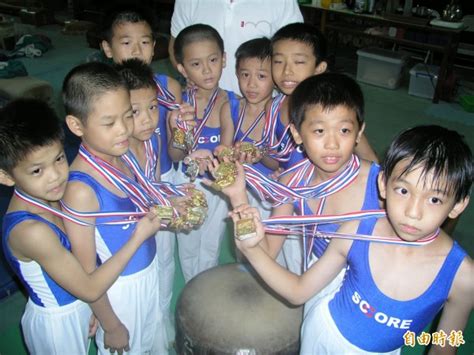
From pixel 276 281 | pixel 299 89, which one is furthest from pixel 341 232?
pixel 299 89

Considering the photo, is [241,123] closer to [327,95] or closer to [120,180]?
[327,95]

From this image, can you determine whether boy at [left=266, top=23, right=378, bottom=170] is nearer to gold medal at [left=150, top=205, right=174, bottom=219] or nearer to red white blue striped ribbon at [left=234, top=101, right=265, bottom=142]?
red white blue striped ribbon at [left=234, top=101, right=265, bottom=142]

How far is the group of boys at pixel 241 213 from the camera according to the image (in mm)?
1331

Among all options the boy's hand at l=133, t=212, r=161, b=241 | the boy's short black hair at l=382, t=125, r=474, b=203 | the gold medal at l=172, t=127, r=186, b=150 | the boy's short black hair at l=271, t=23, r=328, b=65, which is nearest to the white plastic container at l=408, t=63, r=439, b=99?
the boy's short black hair at l=271, t=23, r=328, b=65

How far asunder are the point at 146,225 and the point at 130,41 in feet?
3.66

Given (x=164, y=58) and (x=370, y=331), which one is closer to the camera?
(x=370, y=331)

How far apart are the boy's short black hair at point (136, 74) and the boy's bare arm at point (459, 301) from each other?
143 centimetres

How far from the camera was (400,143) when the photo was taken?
4.39 ft

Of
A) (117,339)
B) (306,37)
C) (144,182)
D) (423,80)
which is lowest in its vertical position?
(117,339)

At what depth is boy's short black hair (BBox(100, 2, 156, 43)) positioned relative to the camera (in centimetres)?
224

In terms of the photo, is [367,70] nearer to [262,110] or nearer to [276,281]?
[262,110]

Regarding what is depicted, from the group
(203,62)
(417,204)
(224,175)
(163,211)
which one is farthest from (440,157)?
(203,62)

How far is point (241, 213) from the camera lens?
4.79 ft

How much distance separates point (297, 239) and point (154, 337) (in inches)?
35.4
